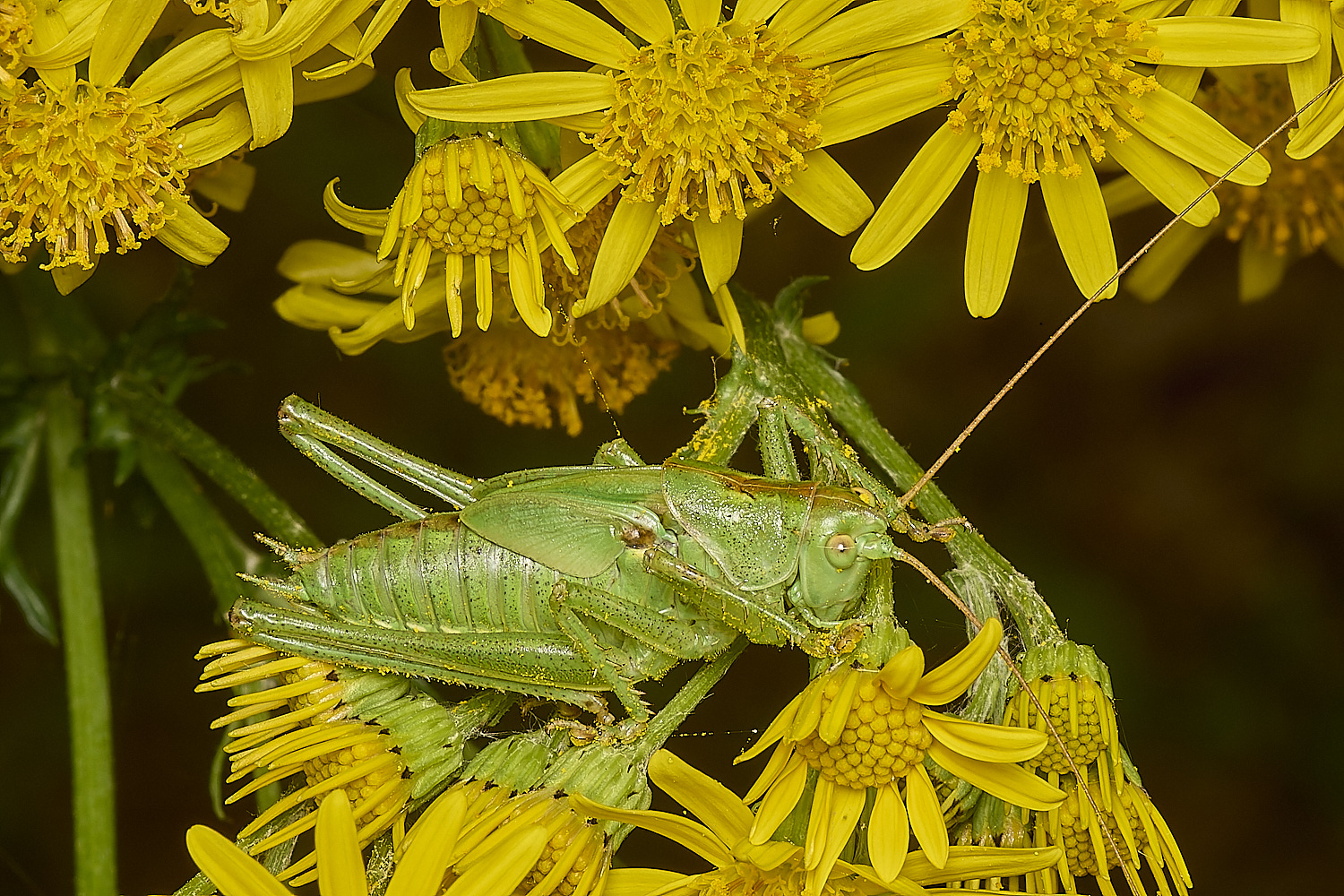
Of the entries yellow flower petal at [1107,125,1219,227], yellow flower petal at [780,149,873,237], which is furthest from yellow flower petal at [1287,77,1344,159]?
yellow flower petal at [780,149,873,237]

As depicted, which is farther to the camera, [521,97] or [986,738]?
[521,97]

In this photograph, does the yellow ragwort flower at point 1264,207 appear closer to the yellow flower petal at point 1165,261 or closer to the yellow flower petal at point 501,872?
the yellow flower petal at point 1165,261

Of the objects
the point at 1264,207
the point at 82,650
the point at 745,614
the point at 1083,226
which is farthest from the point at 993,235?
the point at 82,650

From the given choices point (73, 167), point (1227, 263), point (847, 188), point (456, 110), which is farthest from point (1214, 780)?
point (73, 167)

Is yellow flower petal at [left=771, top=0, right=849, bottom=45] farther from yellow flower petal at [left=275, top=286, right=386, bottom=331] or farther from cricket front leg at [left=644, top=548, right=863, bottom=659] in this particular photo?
yellow flower petal at [left=275, top=286, right=386, bottom=331]

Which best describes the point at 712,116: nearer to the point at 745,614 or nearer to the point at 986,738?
the point at 745,614

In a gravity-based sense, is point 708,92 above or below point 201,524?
above

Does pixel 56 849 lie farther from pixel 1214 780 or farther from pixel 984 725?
pixel 1214 780
